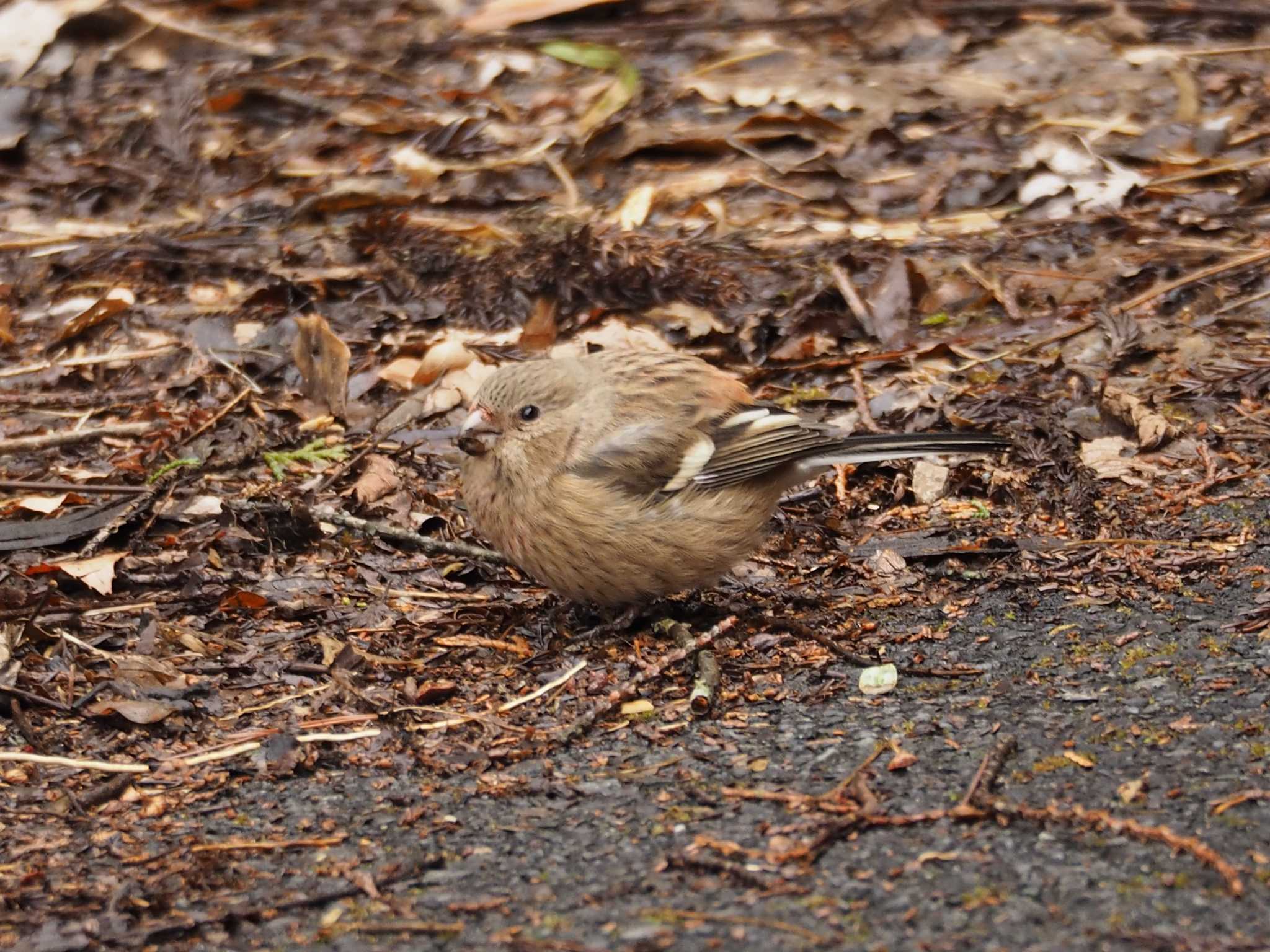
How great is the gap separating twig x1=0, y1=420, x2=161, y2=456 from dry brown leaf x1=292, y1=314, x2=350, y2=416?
2.23 feet

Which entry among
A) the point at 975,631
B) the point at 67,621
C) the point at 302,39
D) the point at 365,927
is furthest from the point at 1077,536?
the point at 302,39

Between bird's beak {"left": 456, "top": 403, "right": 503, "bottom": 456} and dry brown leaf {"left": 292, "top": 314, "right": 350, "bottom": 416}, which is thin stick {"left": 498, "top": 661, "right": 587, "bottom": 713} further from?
dry brown leaf {"left": 292, "top": 314, "right": 350, "bottom": 416}

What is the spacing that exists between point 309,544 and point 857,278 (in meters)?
2.96

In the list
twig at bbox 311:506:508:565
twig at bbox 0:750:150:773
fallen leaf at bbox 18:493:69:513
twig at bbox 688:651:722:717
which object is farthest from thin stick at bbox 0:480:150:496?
twig at bbox 688:651:722:717

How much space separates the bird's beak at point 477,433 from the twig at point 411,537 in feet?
1.48

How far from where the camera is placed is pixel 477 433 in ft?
15.5

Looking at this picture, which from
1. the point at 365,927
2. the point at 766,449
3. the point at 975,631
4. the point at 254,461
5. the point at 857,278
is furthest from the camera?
the point at 857,278

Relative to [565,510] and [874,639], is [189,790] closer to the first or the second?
[565,510]

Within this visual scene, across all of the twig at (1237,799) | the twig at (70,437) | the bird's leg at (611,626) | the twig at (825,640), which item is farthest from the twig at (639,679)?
the twig at (70,437)

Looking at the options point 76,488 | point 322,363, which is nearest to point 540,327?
point 322,363

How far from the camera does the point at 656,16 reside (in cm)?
968

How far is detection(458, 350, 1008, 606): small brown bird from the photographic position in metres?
4.53

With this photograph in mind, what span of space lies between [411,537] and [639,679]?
1.31 m

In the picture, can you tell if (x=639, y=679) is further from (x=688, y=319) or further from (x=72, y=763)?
(x=688, y=319)
